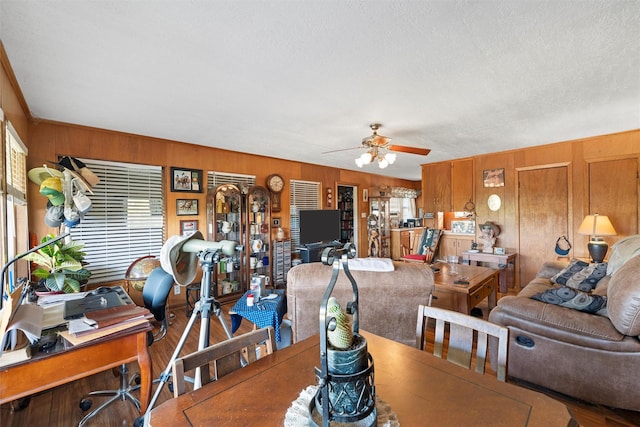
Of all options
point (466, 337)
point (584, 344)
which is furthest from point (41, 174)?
point (584, 344)

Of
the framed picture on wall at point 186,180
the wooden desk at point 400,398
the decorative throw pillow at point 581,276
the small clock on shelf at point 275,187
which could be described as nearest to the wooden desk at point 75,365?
the wooden desk at point 400,398

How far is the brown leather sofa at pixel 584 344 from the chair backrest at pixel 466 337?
1.01 meters

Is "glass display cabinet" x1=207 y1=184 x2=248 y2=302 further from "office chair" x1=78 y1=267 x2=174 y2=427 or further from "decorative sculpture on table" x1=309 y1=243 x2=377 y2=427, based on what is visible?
"decorative sculpture on table" x1=309 y1=243 x2=377 y2=427

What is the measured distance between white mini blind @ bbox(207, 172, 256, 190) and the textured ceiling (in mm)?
1129

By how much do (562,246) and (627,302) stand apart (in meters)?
3.06

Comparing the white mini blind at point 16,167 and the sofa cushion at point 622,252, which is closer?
the white mini blind at point 16,167

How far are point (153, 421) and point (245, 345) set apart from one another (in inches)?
15.2

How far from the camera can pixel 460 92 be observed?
8.07 feet

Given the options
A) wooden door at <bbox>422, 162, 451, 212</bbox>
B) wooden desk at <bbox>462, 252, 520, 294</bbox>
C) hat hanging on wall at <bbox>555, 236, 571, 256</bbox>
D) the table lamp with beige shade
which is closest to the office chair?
wooden desk at <bbox>462, 252, 520, 294</bbox>

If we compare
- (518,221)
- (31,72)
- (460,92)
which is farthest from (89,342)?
(518,221)

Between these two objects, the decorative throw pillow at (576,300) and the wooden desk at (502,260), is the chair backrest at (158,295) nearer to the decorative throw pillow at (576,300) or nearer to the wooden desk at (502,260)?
the decorative throw pillow at (576,300)

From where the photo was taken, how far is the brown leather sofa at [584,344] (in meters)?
1.67

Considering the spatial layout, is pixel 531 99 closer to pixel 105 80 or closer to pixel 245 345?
pixel 245 345

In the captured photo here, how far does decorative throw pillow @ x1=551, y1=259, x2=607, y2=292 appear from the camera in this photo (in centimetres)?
262
